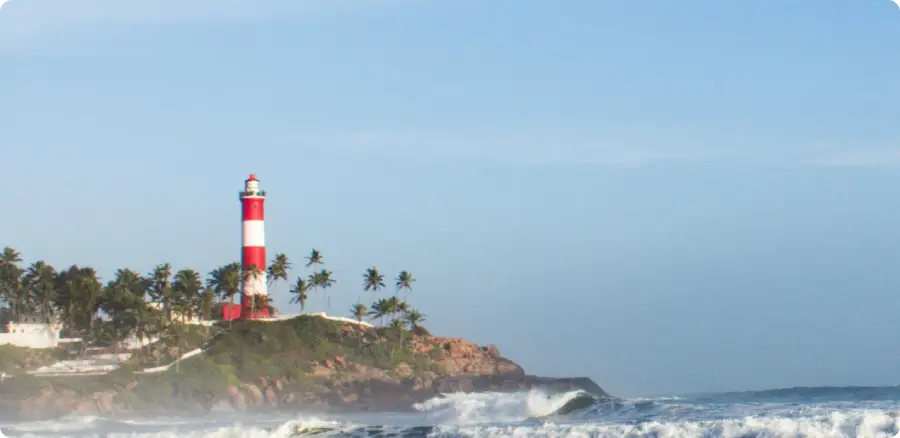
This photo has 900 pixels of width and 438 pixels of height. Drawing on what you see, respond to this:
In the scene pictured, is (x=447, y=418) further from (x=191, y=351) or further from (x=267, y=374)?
(x=191, y=351)

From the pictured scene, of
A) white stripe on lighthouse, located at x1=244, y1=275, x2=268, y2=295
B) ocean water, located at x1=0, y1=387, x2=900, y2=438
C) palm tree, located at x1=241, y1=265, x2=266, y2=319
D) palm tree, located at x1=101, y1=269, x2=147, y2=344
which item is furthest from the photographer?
white stripe on lighthouse, located at x1=244, y1=275, x2=268, y2=295

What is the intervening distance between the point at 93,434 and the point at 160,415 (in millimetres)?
10017

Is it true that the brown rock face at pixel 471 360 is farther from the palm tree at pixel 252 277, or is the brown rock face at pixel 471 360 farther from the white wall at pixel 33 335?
the white wall at pixel 33 335

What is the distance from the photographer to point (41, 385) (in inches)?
1977

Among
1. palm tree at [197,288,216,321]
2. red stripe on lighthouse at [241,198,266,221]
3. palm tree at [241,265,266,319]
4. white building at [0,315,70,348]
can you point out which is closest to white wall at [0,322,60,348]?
white building at [0,315,70,348]

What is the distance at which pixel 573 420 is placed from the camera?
40312 millimetres

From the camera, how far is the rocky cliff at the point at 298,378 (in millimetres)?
50094

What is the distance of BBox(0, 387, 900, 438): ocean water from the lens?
3144cm

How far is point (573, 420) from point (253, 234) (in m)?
24.5

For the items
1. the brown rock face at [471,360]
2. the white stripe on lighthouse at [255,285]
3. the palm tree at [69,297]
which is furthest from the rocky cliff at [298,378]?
the palm tree at [69,297]

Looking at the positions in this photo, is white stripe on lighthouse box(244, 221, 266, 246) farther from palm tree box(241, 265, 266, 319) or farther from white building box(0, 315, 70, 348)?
white building box(0, 315, 70, 348)

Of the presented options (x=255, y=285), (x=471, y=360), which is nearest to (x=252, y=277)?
(x=255, y=285)

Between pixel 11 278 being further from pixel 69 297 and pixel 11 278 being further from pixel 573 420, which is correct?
pixel 573 420

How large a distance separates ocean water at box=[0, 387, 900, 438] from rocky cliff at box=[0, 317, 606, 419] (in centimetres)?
202
